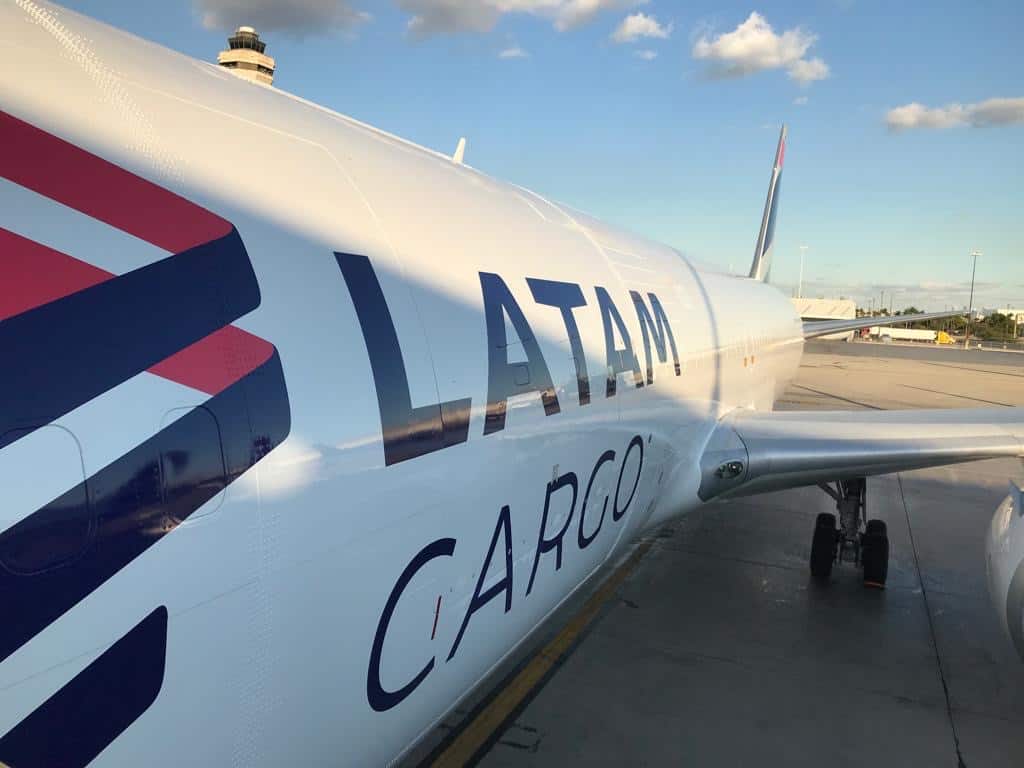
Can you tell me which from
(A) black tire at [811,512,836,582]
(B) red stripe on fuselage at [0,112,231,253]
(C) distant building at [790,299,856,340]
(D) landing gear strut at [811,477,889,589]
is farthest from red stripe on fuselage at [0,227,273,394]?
(C) distant building at [790,299,856,340]

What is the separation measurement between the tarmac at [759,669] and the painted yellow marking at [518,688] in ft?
0.06

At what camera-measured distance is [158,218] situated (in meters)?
1.95

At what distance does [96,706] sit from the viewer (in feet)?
5.52

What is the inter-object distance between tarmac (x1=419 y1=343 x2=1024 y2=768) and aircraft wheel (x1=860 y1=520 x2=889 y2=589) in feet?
0.73

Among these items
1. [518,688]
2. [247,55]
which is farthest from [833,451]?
[247,55]

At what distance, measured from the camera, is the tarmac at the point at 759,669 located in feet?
17.2

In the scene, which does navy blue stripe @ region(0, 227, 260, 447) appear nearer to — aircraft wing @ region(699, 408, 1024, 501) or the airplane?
the airplane

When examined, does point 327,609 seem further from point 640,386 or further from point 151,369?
point 640,386

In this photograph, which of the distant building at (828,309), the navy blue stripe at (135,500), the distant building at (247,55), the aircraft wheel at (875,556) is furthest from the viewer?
the distant building at (828,309)

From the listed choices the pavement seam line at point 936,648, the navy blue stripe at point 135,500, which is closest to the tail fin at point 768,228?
the pavement seam line at point 936,648

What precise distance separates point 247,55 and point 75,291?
3425 millimetres

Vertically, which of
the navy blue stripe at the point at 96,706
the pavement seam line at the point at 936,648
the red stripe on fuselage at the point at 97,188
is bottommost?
the pavement seam line at the point at 936,648

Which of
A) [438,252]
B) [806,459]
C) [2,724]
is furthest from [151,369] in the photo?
[806,459]

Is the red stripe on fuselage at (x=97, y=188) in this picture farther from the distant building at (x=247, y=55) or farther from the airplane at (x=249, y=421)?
the distant building at (x=247, y=55)
